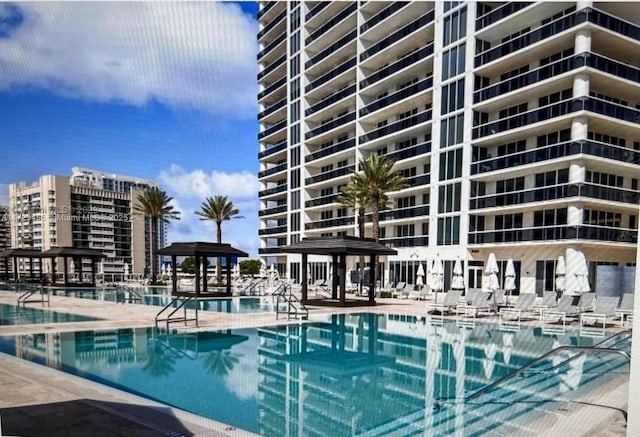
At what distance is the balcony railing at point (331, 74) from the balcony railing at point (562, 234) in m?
19.9

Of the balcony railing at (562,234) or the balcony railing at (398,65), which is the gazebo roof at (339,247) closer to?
the balcony railing at (562,234)

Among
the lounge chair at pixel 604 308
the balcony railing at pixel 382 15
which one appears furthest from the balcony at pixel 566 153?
the balcony railing at pixel 382 15

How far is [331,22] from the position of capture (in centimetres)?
3688

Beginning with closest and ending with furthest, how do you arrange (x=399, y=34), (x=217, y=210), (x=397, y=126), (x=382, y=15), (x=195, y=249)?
1. (x=195, y=249)
2. (x=399, y=34)
3. (x=397, y=126)
4. (x=382, y=15)
5. (x=217, y=210)

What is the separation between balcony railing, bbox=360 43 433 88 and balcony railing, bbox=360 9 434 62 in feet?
5.42

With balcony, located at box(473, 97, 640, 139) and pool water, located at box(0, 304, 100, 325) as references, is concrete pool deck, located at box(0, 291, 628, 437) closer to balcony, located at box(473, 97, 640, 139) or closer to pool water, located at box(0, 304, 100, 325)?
pool water, located at box(0, 304, 100, 325)

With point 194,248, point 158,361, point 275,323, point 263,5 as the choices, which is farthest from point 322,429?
point 263,5

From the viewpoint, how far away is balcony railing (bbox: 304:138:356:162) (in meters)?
35.5

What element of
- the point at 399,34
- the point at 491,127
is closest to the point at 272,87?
the point at 399,34

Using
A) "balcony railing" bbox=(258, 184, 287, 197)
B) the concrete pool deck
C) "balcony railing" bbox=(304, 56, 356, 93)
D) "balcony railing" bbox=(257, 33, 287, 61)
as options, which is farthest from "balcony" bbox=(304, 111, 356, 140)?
the concrete pool deck

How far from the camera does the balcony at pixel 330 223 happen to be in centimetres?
3561

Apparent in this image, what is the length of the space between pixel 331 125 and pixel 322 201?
7354mm

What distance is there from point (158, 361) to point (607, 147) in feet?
77.3

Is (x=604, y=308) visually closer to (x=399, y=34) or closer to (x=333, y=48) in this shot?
(x=399, y=34)
